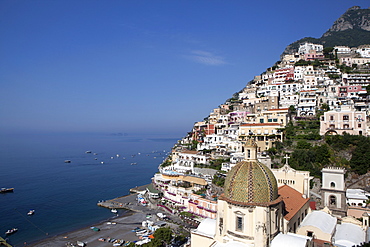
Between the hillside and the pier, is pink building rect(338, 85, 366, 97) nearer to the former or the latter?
the pier

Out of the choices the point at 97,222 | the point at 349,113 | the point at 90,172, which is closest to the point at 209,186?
the point at 97,222

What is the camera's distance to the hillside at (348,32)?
366 feet

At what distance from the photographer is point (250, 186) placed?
14602mm

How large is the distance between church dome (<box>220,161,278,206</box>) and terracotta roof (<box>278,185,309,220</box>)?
288cm

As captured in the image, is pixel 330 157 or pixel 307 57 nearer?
pixel 330 157

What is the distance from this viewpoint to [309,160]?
36.0 m

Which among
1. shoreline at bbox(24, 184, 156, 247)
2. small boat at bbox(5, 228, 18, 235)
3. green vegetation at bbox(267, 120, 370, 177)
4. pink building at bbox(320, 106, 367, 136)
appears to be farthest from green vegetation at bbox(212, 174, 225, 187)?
small boat at bbox(5, 228, 18, 235)

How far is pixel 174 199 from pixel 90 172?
47741mm

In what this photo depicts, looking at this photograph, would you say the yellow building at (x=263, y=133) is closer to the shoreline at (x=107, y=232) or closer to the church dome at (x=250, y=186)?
the shoreline at (x=107, y=232)

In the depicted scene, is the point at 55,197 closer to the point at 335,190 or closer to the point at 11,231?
the point at 11,231

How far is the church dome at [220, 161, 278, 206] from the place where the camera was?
1444cm

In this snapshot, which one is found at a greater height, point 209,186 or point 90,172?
point 209,186

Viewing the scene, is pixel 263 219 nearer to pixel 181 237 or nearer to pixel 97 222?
pixel 181 237

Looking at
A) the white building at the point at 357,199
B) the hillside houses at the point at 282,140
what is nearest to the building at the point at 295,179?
the hillside houses at the point at 282,140
